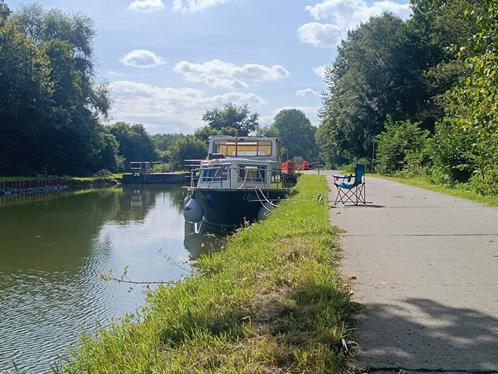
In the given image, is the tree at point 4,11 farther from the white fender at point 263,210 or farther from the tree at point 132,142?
the tree at point 132,142

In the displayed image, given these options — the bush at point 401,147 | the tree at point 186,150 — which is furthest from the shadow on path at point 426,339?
the tree at point 186,150

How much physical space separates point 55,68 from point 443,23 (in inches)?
1254

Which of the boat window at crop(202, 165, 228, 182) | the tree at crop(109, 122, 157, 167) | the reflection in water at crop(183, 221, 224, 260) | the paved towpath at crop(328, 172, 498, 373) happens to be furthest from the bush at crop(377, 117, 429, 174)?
the tree at crop(109, 122, 157, 167)

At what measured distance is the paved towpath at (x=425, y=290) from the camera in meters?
3.98

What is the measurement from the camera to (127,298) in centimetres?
977

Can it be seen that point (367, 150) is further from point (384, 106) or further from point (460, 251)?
point (460, 251)

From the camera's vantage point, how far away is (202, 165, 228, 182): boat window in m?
20.0

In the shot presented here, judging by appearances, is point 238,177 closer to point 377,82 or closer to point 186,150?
point 377,82

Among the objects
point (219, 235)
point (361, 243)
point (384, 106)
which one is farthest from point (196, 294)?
point (384, 106)

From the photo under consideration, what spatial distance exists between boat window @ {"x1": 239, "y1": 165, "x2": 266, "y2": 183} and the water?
2.76 meters

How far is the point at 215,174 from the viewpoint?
20.3 meters

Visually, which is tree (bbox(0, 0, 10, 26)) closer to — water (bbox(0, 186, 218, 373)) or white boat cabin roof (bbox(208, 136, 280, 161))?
water (bbox(0, 186, 218, 373))

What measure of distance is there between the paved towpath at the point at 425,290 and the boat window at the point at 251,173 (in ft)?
27.6

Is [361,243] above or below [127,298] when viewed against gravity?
above
